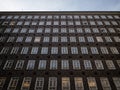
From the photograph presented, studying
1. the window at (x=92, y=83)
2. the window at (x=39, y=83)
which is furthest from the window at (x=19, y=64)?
the window at (x=92, y=83)

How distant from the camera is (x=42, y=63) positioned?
26.2m

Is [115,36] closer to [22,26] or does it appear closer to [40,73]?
[40,73]

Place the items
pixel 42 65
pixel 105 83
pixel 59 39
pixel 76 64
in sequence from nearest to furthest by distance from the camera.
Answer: pixel 105 83 → pixel 42 65 → pixel 76 64 → pixel 59 39

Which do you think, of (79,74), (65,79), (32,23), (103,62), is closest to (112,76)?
(103,62)

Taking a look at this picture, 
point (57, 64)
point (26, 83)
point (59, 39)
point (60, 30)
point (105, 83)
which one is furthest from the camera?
point (60, 30)

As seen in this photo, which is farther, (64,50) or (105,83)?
(64,50)

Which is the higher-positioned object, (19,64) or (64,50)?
(64,50)

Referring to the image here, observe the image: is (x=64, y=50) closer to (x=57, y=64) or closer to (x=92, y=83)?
(x=57, y=64)

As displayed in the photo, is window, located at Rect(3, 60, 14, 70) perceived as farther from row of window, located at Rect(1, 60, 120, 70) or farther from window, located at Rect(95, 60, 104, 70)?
window, located at Rect(95, 60, 104, 70)

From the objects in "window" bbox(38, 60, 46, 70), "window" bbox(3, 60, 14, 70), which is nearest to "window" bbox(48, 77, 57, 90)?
"window" bbox(38, 60, 46, 70)

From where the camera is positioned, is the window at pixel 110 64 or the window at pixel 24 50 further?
the window at pixel 24 50

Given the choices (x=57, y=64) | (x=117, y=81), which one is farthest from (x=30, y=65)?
(x=117, y=81)

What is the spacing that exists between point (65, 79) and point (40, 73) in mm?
4739

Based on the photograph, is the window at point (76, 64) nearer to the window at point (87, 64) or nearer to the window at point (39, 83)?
the window at point (87, 64)
